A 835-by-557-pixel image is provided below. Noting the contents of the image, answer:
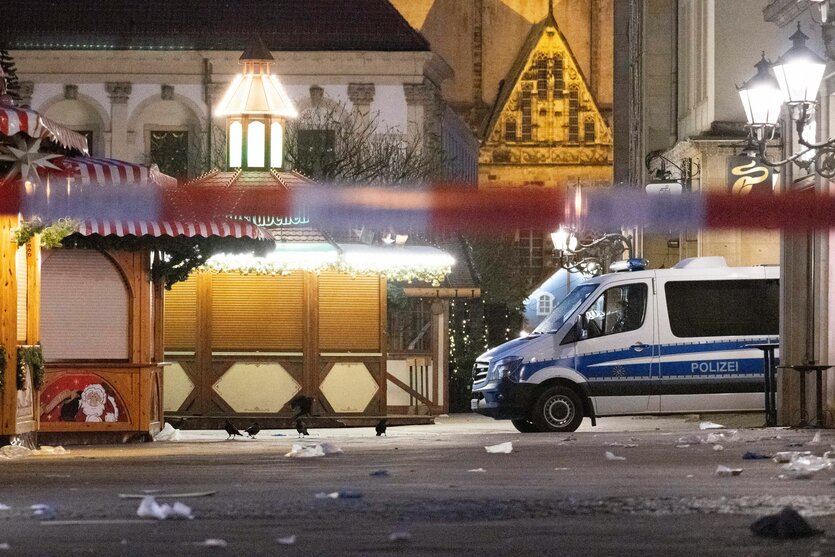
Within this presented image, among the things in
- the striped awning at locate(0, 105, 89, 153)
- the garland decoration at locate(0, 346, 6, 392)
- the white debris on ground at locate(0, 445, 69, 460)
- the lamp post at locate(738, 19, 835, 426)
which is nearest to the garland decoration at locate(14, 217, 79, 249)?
the striped awning at locate(0, 105, 89, 153)

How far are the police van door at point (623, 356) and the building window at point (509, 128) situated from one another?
66.9 meters

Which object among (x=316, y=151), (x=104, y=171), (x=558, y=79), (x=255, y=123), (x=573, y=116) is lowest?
(x=104, y=171)

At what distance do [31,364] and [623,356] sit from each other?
8.59 metres

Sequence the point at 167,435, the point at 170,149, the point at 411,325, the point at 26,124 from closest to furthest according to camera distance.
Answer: the point at 26,124
the point at 167,435
the point at 411,325
the point at 170,149

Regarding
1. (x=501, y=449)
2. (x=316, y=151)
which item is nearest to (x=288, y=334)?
(x=501, y=449)

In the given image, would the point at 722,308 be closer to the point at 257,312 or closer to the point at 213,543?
the point at 257,312

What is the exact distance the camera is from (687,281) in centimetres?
2566

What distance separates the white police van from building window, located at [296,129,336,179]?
1617 cm

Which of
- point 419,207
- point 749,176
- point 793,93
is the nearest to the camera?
point 793,93

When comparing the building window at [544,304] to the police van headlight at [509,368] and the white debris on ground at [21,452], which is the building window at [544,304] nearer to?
the police van headlight at [509,368]

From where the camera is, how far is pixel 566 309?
85.8ft

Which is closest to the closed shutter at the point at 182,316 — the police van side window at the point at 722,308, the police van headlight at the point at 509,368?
the police van headlight at the point at 509,368

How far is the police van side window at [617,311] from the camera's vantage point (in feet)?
83.7

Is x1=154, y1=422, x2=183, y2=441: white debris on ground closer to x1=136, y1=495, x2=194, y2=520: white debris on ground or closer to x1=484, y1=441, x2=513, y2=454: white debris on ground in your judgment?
x1=484, y1=441, x2=513, y2=454: white debris on ground
